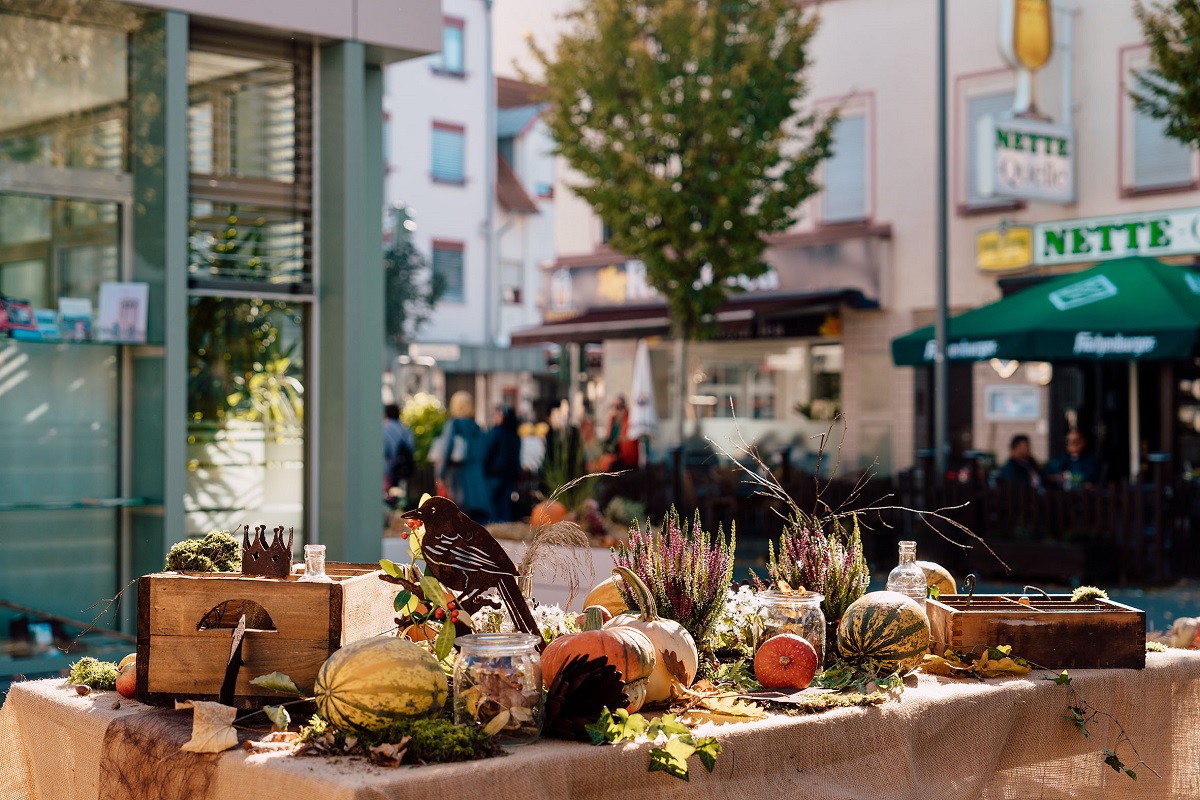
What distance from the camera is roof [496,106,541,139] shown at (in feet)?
134

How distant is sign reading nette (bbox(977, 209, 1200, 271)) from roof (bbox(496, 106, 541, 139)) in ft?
78.9

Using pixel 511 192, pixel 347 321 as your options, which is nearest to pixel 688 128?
pixel 347 321

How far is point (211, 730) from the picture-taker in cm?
281

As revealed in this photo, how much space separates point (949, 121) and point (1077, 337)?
824cm

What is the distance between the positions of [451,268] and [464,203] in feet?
5.61

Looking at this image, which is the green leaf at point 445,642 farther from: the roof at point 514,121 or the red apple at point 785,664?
the roof at point 514,121

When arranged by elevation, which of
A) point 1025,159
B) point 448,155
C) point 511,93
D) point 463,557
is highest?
point 511,93

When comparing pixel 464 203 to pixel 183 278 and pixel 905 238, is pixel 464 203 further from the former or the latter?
pixel 183 278

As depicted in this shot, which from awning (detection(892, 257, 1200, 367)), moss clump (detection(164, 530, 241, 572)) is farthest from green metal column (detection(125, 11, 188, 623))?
awning (detection(892, 257, 1200, 367))

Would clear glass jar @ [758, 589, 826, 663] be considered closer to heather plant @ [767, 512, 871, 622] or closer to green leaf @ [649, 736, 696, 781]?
heather plant @ [767, 512, 871, 622]

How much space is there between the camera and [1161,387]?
17.4m

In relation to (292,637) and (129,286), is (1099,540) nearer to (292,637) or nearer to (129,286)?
(129,286)

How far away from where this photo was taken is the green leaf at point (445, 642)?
2980 millimetres

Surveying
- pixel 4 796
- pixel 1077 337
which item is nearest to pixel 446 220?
pixel 1077 337
